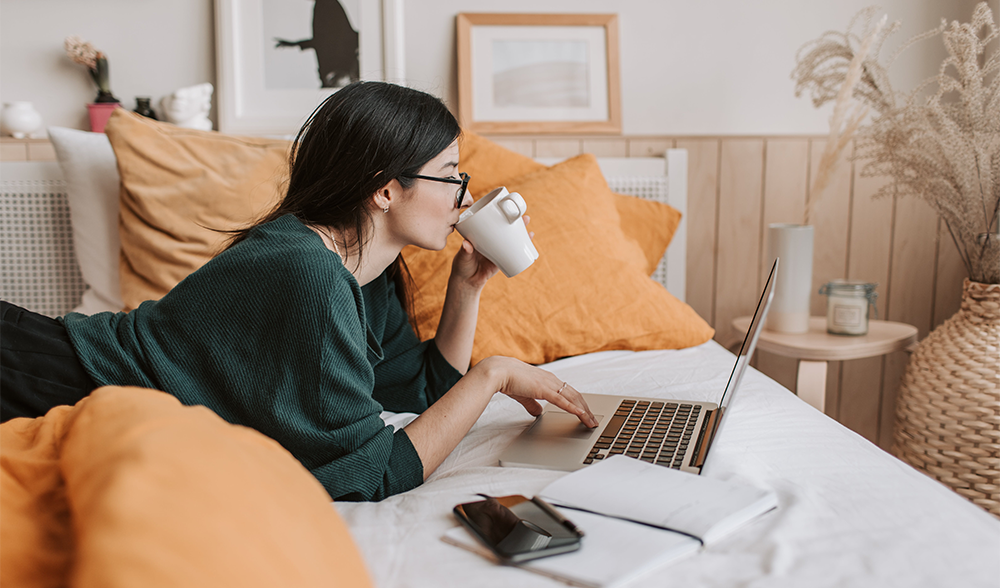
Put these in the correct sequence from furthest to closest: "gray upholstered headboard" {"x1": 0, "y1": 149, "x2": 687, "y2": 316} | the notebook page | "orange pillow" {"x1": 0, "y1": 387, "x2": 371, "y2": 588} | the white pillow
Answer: "gray upholstered headboard" {"x1": 0, "y1": 149, "x2": 687, "y2": 316}
the white pillow
the notebook page
"orange pillow" {"x1": 0, "y1": 387, "x2": 371, "y2": 588}

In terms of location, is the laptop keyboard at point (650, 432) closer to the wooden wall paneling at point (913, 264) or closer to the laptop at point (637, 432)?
the laptop at point (637, 432)

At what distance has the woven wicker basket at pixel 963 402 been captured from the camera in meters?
1.41

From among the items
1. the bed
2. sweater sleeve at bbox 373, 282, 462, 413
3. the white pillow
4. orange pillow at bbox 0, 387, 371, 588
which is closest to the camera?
orange pillow at bbox 0, 387, 371, 588

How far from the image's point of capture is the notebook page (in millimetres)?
623

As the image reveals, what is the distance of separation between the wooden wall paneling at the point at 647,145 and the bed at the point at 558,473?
0.23 ft

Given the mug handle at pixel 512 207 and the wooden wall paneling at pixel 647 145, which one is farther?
the wooden wall paneling at pixel 647 145

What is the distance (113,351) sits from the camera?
93 centimetres

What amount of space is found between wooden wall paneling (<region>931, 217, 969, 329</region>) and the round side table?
43cm

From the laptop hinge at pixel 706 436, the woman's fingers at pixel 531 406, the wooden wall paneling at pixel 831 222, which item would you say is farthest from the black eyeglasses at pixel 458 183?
the wooden wall paneling at pixel 831 222

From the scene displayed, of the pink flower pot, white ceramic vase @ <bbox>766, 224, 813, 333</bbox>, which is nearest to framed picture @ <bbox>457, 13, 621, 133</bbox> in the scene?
white ceramic vase @ <bbox>766, 224, 813, 333</bbox>

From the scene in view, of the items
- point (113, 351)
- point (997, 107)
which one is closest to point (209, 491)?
point (113, 351)

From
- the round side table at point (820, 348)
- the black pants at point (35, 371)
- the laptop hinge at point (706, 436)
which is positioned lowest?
the round side table at point (820, 348)

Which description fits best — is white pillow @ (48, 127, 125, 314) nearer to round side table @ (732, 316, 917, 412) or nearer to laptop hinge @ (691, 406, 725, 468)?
laptop hinge @ (691, 406, 725, 468)

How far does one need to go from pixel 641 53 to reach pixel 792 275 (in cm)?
77
